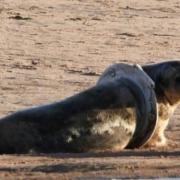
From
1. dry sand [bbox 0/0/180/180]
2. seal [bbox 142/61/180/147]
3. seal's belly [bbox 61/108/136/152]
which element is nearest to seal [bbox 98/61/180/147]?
seal [bbox 142/61/180/147]

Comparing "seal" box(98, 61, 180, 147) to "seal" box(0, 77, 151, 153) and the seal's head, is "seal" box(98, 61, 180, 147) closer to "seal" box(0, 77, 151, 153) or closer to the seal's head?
the seal's head

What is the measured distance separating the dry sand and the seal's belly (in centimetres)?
21

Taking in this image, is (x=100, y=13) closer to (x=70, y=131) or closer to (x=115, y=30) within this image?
(x=115, y=30)

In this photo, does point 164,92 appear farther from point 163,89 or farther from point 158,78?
point 158,78

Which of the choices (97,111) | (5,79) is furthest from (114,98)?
(5,79)

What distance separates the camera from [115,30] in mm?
17641

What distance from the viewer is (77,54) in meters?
16.0

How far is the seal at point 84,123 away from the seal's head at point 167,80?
380mm

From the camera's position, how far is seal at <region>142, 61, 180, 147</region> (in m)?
10.8

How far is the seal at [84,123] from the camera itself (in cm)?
1006

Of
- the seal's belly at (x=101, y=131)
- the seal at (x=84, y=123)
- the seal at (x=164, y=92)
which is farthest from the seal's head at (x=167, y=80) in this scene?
the seal's belly at (x=101, y=131)

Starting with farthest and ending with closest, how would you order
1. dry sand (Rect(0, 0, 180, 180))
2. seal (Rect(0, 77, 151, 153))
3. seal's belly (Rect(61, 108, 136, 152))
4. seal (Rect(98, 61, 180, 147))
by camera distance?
seal (Rect(98, 61, 180, 147)) < seal's belly (Rect(61, 108, 136, 152)) < seal (Rect(0, 77, 151, 153)) < dry sand (Rect(0, 0, 180, 180))

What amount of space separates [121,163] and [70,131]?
88 cm

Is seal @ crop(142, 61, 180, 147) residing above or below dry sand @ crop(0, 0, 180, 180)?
above
